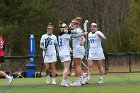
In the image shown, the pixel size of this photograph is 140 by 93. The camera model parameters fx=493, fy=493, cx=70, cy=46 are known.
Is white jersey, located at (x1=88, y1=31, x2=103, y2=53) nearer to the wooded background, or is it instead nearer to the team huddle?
the team huddle

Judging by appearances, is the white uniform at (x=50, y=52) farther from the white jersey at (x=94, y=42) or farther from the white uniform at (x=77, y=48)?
the white uniform at (x=77, y=48)

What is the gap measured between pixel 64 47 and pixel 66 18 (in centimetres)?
3506

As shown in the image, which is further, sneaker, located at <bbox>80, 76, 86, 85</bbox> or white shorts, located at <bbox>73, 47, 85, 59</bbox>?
sneaker, located at <bbox>80, 76, 86, 85</bbox>

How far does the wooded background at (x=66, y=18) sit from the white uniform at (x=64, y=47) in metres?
27.9

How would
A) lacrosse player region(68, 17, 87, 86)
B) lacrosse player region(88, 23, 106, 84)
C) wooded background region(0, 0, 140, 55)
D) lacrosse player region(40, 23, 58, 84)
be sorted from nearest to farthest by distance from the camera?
lacrosse player region(68, 17, 87, 86)
lacrosse player region(88, 23, 106, 84)
lacrosse player region(40, 23, 58, 84)
wooded background region(0, 0, 140, 55)

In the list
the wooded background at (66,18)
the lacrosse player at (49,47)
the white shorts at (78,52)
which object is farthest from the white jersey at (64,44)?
the wooded background at (66,18)

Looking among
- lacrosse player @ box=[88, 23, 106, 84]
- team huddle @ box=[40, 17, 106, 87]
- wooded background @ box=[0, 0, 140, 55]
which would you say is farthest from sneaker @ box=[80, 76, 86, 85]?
wooded background @ box=[0, 0, 140, 55]

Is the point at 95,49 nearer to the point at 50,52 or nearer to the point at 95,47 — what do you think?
the point at 95,47

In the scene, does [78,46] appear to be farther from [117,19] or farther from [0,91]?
[117,19]

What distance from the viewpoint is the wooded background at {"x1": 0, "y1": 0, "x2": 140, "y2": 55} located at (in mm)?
43906

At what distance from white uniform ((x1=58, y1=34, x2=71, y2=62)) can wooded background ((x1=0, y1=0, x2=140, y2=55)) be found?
27918 millimetres

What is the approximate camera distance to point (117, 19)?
54.3 metres

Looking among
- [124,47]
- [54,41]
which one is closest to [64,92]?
[54,41]

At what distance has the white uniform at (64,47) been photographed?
15.2 meters
